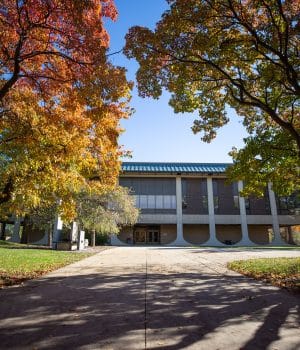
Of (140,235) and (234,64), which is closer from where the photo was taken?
(234,64)

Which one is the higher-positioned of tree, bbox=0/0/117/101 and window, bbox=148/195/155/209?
window, bbox=148/195/155/209

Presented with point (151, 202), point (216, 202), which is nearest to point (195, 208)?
point (216, 202)

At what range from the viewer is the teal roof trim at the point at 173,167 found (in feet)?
148

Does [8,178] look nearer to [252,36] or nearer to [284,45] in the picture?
[252,36]

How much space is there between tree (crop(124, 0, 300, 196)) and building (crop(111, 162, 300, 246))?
107 feet

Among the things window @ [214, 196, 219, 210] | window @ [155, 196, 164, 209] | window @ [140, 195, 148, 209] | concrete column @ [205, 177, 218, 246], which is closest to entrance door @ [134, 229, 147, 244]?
window @ [140, 195, 148, 209]

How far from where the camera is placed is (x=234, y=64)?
10.1 m

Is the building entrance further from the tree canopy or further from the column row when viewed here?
the tree canopy

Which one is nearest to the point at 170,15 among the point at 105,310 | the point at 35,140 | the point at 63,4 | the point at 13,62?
the point at 63,4

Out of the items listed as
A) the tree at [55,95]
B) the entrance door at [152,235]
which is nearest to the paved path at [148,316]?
the tree at [55,95]

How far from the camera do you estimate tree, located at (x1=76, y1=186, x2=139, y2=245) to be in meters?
26.0

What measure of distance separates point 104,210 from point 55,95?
18.6 metres

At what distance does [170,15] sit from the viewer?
8.73m

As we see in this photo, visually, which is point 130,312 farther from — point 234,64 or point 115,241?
point 115,241
